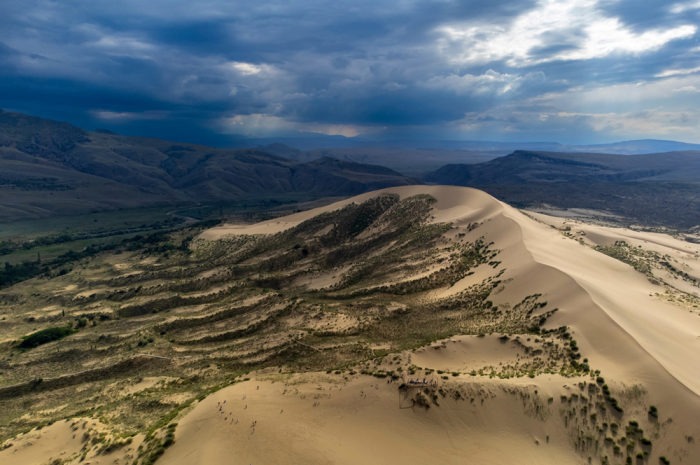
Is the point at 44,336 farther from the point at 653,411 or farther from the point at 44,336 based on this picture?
the point at 653,411

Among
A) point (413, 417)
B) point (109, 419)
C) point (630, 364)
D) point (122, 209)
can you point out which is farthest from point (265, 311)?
point (122, 209)

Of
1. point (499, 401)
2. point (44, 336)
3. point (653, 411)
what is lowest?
point (44, 336)

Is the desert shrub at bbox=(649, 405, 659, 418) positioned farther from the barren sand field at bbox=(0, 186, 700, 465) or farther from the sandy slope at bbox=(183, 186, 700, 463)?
the sandy slope at bbox=(183, 186, 700, 463)

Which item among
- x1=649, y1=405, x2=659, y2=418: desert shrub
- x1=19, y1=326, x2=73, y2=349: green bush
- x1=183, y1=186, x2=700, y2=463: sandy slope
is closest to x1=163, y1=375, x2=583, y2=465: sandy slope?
x1=183, y1=186, x2=700, y2=463: sandy slope

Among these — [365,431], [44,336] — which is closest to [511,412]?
[365,431]

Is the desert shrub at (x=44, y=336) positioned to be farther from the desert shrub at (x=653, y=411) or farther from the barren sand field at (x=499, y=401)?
the desert shrub at (x=653, y=411)

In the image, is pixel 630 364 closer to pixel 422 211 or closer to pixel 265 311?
pixel 265 311

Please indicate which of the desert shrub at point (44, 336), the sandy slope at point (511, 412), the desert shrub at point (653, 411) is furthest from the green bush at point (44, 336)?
the desert shrub at point (653, 411)
